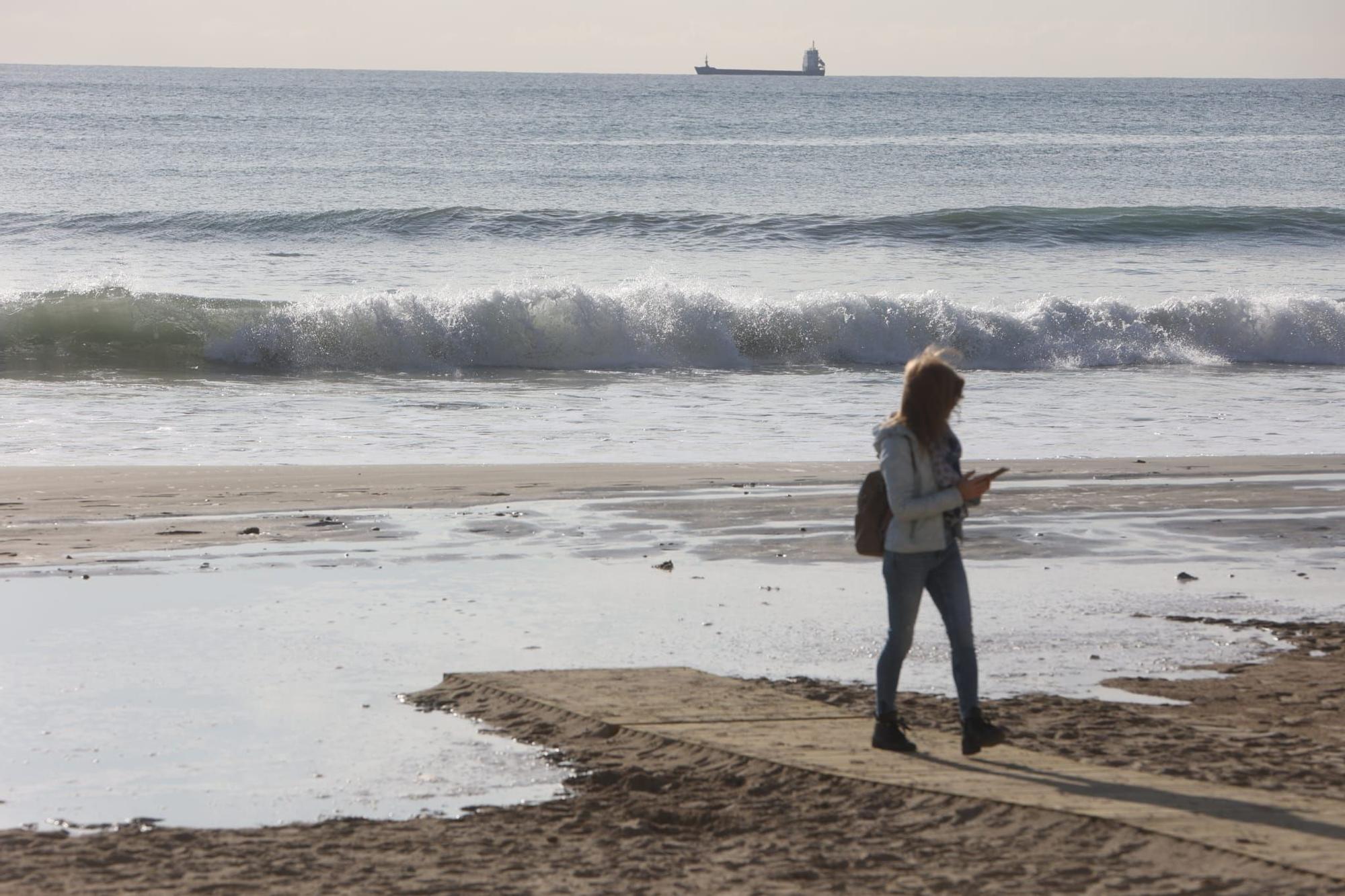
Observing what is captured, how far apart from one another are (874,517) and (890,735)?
2.33 ft

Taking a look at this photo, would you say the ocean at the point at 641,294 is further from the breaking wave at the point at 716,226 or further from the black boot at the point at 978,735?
the black boot at the point at 978,735

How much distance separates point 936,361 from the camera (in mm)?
5117

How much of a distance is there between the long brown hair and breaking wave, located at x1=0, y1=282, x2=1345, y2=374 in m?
16.2

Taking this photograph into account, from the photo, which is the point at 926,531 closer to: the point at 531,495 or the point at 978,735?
the point at 978,735

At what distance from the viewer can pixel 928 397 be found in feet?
16.7

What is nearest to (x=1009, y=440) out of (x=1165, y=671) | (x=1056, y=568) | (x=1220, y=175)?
(x=1056, y=568)

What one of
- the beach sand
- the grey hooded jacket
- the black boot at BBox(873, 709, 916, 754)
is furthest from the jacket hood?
the beach sand

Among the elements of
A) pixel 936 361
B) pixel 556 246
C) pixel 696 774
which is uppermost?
pixel 556 246

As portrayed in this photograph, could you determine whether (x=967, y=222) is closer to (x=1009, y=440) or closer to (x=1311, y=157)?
(x=1009, y=440)

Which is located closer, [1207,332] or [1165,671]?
[1165,671]

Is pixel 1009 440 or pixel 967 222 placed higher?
pixel 967 222

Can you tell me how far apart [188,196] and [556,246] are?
461 inches

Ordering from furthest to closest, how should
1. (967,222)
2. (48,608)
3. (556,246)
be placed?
(967,222)
(556,246)
(48,608)

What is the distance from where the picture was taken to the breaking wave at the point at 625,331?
70.0ft
